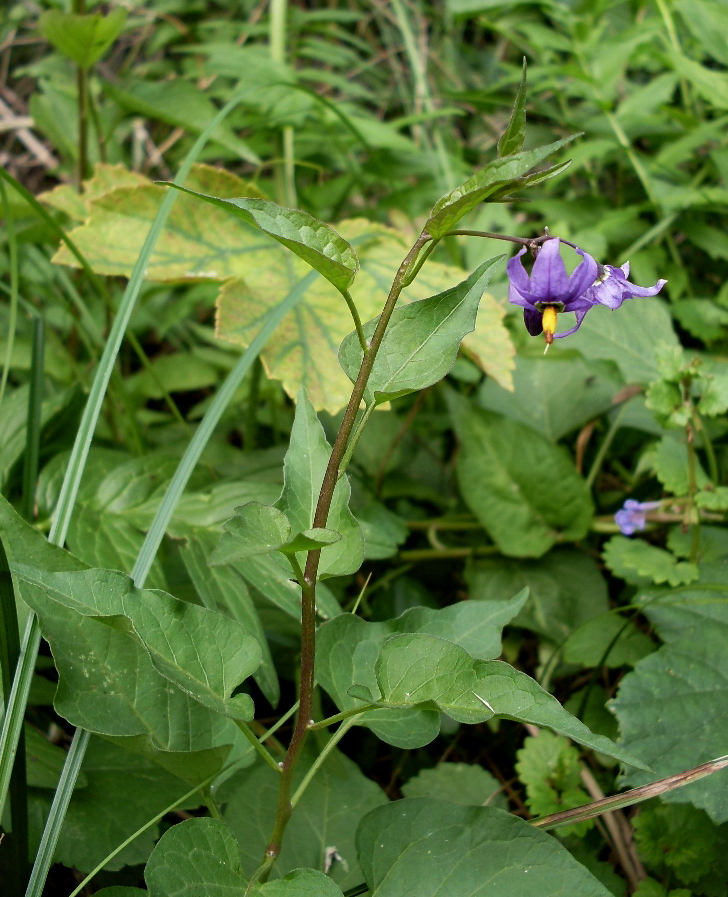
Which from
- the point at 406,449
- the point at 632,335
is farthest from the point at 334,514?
the point at 632,335

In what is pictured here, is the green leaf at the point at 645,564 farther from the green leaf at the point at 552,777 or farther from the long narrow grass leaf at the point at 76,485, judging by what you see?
the long narrow grass leaf at the point at 76,485

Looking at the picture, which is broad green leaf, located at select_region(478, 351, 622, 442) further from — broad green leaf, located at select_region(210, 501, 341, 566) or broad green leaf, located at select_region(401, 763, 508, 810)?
broad green leaf, located at select_region(210, 501, 341, 566)

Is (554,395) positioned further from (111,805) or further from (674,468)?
(111,805)

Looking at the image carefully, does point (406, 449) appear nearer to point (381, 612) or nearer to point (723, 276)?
point (381, 612)

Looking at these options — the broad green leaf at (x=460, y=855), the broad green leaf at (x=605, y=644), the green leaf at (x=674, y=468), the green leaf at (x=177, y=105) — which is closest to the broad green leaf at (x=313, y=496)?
the broad green leaf at (x=460, y=855)

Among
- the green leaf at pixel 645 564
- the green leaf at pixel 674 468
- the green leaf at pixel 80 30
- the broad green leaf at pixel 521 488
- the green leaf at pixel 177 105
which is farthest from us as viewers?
the green leaf at pixel 177 105

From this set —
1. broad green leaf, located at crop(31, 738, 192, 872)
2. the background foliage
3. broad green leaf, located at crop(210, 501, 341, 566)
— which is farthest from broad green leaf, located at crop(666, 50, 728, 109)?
broad green leaf, located at crop(31, 738, 192, 872)

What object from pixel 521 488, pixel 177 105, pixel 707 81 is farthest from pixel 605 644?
pixel 177 105
